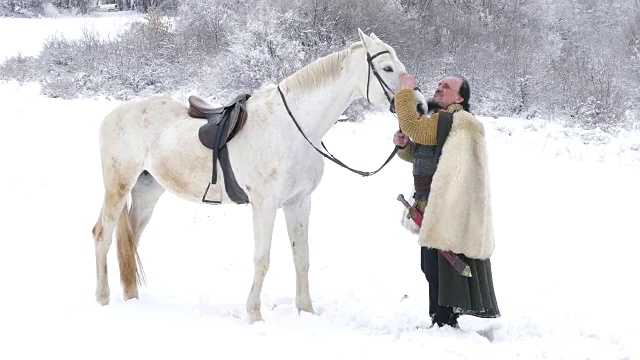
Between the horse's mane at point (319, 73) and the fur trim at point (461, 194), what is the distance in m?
0.86

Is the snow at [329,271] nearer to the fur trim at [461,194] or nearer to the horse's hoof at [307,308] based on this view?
the horse's hoof at [307,308]

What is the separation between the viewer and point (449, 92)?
3693 mm

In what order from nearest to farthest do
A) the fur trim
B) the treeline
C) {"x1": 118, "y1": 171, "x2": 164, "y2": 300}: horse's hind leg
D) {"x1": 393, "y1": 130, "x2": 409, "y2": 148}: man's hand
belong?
the fur trim → {"x1": 393, "y1": 130, "x2": 409, "y2": 148}: man's hand → {"x1": 118, "y1": 171, "x2": 164, "y2": 300}: horse's hind leg → the treeline

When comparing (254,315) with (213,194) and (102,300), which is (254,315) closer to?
(213,194)

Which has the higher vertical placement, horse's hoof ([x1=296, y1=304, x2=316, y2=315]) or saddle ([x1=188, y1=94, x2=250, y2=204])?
saddle ([x1=188, y1=94, x2=250, y2=204])

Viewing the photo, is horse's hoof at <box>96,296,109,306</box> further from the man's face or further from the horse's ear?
the man's face

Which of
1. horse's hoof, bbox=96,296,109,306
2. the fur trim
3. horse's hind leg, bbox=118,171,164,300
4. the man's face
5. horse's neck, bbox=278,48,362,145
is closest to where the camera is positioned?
the fur trim

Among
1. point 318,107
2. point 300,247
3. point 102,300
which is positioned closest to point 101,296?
point 102,300

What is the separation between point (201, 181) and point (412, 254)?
2.48 meters

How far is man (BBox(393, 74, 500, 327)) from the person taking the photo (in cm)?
351

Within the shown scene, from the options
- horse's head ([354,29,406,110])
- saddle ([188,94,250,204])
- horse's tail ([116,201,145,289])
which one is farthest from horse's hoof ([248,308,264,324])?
horse's head ([354,29,406,110])

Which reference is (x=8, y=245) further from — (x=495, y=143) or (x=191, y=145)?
(x=495, y=143)

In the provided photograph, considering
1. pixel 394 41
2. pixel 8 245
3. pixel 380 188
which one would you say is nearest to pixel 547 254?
pixel 380 188

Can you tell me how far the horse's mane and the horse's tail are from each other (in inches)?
66.1
